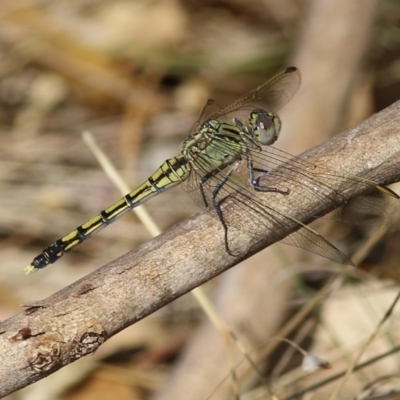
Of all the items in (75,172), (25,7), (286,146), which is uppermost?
(25,7)

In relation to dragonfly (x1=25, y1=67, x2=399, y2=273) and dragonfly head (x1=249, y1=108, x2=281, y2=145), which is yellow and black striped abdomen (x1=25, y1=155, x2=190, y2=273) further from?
dragonfly head (x1=249, y1=108, x2=281, y2=145)

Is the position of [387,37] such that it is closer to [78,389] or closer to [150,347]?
[150,347]

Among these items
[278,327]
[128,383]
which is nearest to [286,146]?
[278,327]

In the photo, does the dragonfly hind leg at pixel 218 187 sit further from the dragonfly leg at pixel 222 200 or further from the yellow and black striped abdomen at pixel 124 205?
the yellow and black striped abdomen at pixel 124 205

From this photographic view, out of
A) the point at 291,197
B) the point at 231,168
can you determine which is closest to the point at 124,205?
the point at 231,168

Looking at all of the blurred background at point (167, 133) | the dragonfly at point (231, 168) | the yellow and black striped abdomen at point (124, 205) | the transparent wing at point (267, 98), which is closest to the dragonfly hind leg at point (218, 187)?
the dragonfly at point (231, 168)
